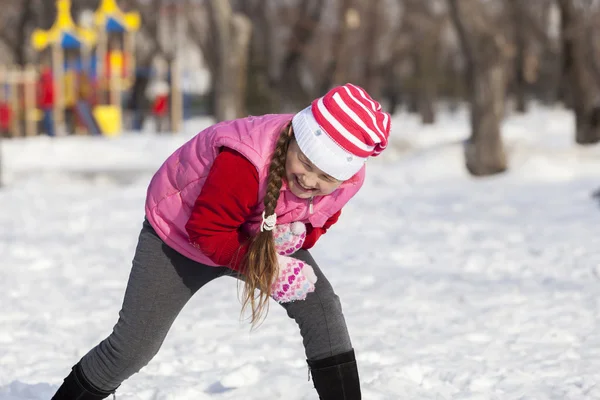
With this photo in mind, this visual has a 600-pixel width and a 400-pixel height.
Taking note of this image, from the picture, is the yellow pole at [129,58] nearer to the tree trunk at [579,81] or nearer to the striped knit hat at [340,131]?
the tree trunk at [579,81]

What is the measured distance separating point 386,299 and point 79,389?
2.85 meters

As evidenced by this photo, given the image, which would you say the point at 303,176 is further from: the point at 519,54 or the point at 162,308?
the point at 519,54

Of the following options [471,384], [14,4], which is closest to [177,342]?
[471,384]

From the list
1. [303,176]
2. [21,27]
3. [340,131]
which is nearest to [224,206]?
[303,176]

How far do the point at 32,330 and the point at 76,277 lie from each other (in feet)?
5.02

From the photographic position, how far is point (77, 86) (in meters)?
22.2

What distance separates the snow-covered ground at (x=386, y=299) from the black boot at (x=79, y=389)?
2.03 ft

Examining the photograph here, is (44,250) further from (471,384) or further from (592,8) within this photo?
(592,8)

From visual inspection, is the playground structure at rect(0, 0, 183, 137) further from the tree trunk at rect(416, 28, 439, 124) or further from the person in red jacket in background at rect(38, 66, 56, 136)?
the tree trunk at rect(416, 28, 439, 124)

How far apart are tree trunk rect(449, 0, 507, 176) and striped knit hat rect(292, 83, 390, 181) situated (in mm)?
9784

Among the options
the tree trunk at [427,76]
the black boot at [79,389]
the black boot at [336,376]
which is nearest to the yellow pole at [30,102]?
the tree trunk at [427,76]

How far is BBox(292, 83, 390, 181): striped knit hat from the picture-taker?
8.42ft

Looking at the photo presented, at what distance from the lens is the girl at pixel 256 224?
257 cm

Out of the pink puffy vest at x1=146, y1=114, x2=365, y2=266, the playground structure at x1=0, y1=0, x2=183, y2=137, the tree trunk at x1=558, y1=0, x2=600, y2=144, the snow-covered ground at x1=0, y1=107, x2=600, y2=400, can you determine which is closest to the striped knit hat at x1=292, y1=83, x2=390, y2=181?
the pink puffy vest at x1=146, y1=114, x2=365, y2=266
